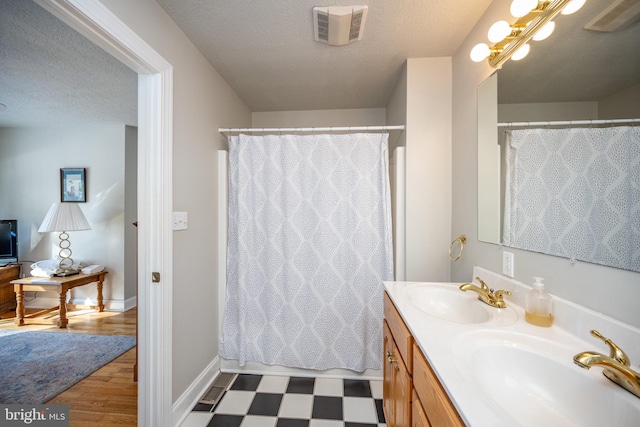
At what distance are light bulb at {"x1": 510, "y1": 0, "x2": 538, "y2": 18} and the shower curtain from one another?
3.04ft

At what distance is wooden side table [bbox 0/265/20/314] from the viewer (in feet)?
9.66

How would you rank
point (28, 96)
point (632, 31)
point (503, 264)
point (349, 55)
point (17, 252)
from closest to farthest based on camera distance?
point (632, 31) < point (503, 264) < point (349, 55) < point (28, 96) < point (17, 252)

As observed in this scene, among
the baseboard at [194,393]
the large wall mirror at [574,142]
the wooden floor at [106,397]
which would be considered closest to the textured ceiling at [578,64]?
the large wall mirror at [574,142]

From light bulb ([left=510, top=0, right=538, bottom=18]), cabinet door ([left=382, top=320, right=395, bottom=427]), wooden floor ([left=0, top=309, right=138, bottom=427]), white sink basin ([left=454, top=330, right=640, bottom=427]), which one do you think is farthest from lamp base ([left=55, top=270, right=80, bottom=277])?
light bulb ([left=510, top=0, right=538, bottom=18])

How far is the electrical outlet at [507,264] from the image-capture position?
1.12 metres

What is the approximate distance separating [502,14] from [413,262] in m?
1.47

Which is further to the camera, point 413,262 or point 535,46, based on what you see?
point 413,262

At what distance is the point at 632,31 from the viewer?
69cm

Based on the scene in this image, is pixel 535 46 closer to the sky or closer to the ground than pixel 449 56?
closer to the ground

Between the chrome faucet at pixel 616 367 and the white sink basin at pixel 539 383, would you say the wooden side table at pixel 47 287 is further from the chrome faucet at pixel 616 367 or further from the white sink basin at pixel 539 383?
the chrome faucet at pixel 616 367

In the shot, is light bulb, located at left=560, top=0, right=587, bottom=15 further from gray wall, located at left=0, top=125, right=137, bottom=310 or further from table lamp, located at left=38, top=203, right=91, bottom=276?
table lamp, located at left=38, top=203, right=91, bottom=276

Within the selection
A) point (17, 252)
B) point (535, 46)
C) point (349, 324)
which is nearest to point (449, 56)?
point (535, 46)

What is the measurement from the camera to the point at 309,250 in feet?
6.01

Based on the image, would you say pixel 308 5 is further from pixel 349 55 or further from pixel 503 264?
pixel 503 264
